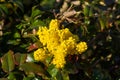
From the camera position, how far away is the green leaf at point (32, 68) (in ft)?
5.63

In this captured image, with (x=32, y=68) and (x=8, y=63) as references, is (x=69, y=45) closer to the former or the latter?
(x=32, y=68)

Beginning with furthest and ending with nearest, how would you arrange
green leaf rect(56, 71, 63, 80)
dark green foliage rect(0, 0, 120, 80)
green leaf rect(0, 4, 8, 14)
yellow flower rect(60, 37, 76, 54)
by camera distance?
green leaf rect(0, 4, 8, 14), dark green foliage rect(0, 0, 120, 80), green leaf rect(56, 71, 63, 80), yellow flower rect(60, 37, 76, 54)

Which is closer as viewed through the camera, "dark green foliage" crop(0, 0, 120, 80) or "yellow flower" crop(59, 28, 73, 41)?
"yellow flower" crop(59, 28, 73, 41)

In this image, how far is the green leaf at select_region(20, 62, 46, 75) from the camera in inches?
67.6

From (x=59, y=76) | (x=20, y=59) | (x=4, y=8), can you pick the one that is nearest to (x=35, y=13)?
(x=4, y=8)

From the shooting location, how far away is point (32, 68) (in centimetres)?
173

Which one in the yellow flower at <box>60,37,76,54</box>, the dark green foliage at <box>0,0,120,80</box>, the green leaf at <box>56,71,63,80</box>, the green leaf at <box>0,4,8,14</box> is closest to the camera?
the yellow flower at <box>60,37,76,54</box>

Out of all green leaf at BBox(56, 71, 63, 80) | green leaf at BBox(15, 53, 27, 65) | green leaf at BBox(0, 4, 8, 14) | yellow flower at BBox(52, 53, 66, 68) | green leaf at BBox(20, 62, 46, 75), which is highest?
green leaf at BBox(0, 4, 8, 14)

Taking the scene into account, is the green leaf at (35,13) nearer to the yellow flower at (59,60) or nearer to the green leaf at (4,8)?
the green leaf at (4,8)

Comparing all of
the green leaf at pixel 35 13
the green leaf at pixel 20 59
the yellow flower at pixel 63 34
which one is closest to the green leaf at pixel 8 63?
the green leaf at pixel 20 59

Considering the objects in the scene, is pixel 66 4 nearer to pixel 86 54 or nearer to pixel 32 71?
pixel 86 54

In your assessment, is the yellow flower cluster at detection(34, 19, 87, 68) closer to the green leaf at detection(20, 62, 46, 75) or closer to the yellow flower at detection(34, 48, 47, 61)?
the yellow flower at detection(34, 48, 47, 61)

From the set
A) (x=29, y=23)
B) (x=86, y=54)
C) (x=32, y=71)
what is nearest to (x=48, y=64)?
(x=32, y=71)

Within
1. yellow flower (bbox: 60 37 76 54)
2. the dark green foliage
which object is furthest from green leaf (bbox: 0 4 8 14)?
yellow flower (bbox: 60 37 76 54)
